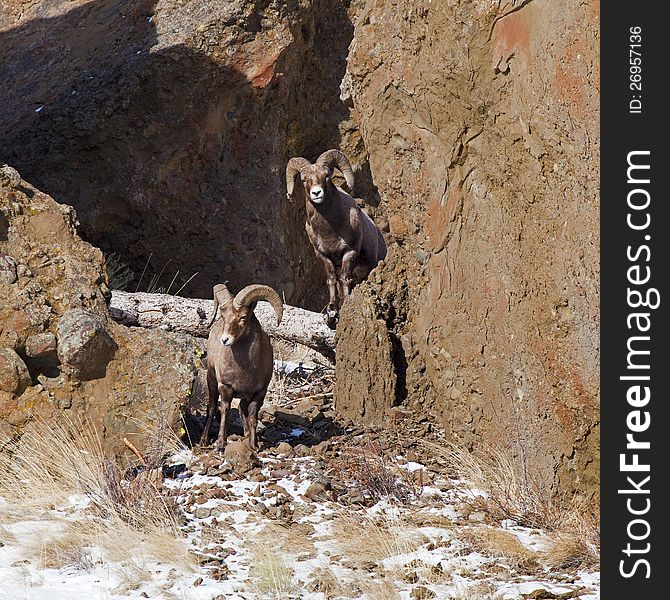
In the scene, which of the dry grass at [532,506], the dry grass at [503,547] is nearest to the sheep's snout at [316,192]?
the dry grass at [532,506]

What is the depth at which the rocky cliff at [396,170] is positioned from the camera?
22.6 ft

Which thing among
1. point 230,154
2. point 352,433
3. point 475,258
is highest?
point 230,154

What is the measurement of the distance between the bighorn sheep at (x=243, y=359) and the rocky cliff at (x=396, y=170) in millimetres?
1043

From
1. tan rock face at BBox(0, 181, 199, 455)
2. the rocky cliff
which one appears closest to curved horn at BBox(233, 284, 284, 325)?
tan rock face at BBox(0, 181, 199, 455)

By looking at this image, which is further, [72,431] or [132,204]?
[132,204]

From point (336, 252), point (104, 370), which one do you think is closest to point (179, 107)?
point (336, 252)

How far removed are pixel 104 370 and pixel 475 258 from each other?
2.94 metres

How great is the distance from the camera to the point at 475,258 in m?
8.05

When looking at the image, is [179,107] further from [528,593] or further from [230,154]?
[528,593]

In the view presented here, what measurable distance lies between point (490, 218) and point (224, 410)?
2551 millimetres

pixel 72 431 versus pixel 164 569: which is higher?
pixel 72 431

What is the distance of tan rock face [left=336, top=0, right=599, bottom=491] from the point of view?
6680mm

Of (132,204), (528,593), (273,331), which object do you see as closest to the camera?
(528,593)

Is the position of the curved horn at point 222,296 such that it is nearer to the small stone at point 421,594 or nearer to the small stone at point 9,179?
the small stone at point 9,179
